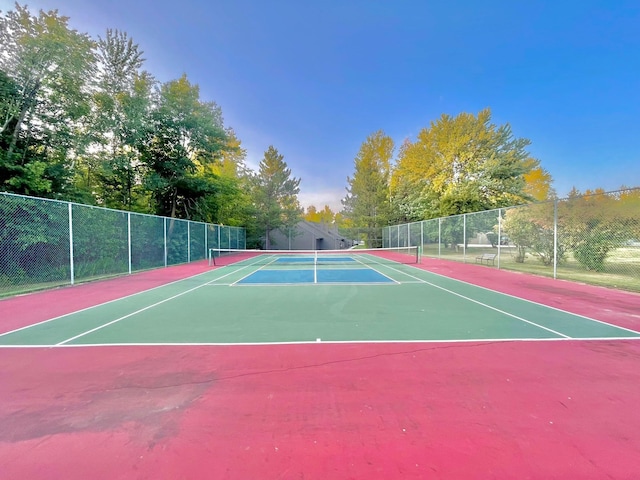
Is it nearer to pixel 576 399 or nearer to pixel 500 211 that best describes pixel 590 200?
pixel 500 211

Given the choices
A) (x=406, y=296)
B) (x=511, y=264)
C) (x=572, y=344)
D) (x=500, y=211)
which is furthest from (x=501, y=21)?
(x=572, y=344)

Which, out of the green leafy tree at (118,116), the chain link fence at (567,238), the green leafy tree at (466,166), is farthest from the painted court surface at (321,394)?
the green leafy tree at (466,166)

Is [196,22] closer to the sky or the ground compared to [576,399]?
closer to the sky

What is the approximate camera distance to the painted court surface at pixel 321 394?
1.81 m

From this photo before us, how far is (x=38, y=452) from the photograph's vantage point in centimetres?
190

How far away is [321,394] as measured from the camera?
262cm

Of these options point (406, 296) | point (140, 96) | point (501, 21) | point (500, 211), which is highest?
point (501, 21)

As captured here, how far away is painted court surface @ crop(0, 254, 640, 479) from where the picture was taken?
5.92 ft

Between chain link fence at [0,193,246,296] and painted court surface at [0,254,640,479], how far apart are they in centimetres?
355

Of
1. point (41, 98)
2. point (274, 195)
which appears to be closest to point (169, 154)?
point (41, 98)

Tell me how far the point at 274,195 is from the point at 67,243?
78.5 feet

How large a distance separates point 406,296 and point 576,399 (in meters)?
4.41

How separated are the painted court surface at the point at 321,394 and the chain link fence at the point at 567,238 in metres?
5.13

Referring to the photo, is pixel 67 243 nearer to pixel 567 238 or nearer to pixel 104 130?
Answer: pixel 104 130
